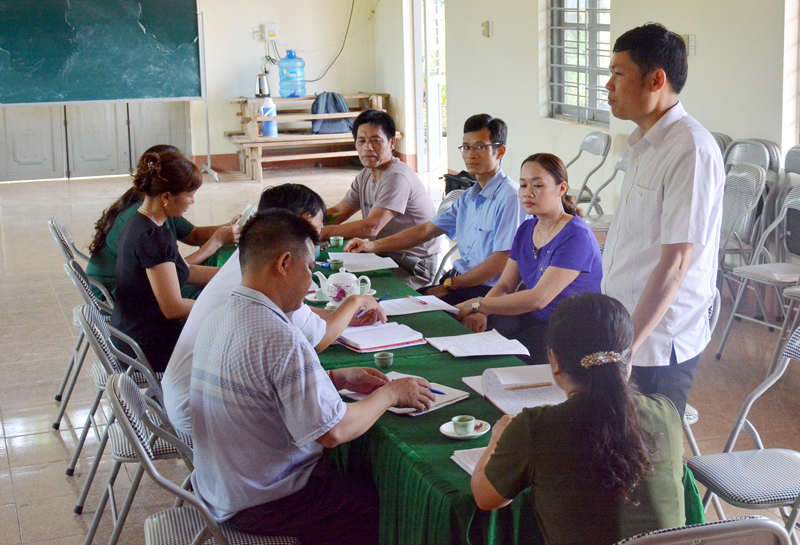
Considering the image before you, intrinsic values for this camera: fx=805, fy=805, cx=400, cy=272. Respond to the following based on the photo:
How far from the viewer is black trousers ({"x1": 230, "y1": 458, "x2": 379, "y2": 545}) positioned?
5.95ft

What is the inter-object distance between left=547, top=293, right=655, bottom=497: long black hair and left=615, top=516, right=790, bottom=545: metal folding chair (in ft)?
0.40

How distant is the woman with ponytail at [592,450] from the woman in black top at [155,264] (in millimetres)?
1741

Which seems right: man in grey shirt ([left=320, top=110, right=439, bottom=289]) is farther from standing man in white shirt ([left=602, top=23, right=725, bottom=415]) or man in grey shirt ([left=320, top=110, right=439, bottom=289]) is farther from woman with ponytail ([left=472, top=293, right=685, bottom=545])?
woman with ponytail ([left=472, top=293, right=685, bottom=545])

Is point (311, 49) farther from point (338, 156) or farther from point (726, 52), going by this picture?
point (726, 52)

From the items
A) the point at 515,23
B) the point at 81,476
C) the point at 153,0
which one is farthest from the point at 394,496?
the point at 153,0

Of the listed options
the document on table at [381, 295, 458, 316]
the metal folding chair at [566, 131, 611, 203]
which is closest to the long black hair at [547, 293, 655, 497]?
the document on table at [381, 295, 458, 316]

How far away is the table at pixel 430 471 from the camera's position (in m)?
1.56

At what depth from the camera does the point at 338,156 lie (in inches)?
443

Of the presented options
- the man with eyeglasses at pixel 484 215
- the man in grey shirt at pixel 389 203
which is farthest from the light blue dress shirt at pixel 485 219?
the man in grey shirt at pixel 389 203

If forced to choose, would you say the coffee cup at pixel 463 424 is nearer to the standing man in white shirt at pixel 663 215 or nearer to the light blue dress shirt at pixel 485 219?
the standing man in white shirt at pixel 663 215

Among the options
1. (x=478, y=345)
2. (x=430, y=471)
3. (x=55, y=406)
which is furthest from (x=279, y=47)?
(x=430, y=471)

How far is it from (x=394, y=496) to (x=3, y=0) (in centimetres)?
968

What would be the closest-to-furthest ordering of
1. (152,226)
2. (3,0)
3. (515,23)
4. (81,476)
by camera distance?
(152,226) → (81,476) → (515,23) → (3,0)

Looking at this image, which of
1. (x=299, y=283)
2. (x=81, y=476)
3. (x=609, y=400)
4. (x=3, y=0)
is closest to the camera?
(x=609, y=400)
